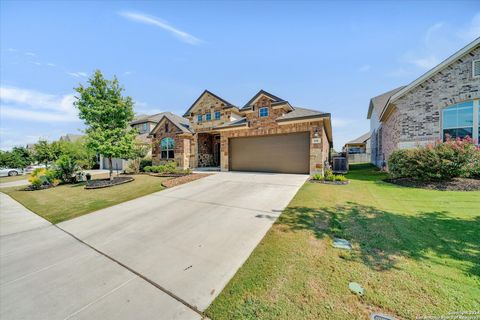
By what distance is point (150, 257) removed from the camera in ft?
11.5

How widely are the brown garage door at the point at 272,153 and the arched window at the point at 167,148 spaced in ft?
22.5

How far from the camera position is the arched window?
17938 millimetres

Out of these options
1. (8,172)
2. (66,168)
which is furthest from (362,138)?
(8,172)

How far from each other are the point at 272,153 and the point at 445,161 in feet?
27.4

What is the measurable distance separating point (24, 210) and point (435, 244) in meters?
13.4

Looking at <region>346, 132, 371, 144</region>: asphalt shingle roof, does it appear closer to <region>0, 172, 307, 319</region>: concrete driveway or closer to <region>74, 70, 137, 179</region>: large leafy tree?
<region>0, 172, 307, 319</region>: concrete driveway

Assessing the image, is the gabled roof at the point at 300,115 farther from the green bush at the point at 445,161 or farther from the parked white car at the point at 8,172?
the parked white car at the point at 8,172

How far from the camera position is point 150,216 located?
5703mm

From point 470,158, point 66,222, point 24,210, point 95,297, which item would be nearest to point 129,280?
point 95,297

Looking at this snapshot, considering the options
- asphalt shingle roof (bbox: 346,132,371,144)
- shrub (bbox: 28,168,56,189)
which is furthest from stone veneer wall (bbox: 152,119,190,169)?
asphalt shingle roof (bbox: 346,132,371,144)

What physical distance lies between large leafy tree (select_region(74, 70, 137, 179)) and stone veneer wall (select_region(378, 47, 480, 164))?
17.8m

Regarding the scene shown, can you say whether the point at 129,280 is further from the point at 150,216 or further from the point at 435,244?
the point at 435,244

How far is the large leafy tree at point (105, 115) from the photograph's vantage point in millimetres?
11141

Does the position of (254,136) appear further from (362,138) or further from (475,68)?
(362,138)
